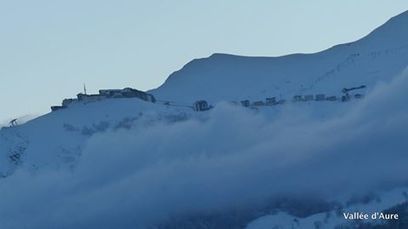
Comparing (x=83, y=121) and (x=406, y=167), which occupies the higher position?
(x=83, y=121)

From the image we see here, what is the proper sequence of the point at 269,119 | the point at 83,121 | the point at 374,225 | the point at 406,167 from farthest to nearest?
the point at 269,119
the point at 406,167
the point at 83,121
the point at 374,225

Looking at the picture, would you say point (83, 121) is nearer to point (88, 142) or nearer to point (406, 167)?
point (88, 142)

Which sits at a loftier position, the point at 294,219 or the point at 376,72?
the point at 376,72

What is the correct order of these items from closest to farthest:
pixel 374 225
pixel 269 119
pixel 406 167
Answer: pixel 374 225
pixel 406 167
pixel 269 119

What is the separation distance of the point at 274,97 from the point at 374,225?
42.7m

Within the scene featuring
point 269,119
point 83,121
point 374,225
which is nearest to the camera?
point 374,225

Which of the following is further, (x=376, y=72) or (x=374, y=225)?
(x=376, y=72)

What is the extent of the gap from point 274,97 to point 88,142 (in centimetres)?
3528

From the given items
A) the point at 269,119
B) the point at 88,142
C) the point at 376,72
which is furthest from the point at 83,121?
the point at 376,72

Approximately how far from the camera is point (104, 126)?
170m

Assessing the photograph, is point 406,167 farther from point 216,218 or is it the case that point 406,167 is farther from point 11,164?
point 11,164

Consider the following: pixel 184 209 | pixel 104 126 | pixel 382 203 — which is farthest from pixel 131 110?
pixel 382 203

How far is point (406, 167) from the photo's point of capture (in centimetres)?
18162

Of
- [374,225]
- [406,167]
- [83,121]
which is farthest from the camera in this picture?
[406,167]
